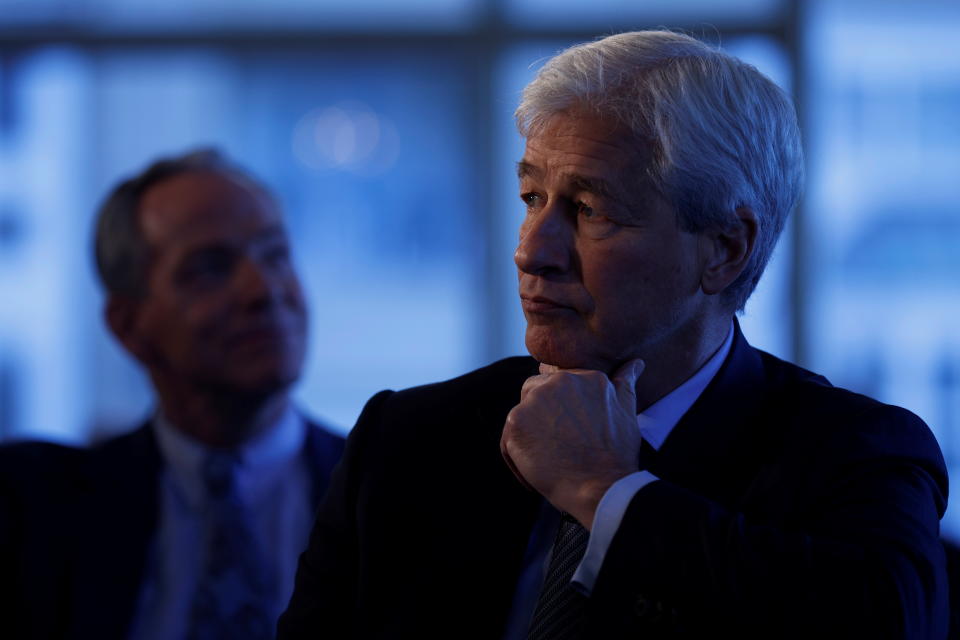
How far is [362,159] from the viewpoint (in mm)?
5000

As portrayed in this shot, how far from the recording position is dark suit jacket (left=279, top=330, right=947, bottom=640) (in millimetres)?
1134

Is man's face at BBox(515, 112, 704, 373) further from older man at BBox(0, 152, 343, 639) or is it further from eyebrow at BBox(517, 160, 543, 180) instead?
older man at BBox(0, 152, 343, 639)

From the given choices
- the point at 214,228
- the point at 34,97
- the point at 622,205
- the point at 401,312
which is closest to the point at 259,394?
the point at 214,228

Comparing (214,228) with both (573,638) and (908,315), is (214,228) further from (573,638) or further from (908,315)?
(908,315)

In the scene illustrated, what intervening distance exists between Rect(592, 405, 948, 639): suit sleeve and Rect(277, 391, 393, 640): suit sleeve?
0.43 meters

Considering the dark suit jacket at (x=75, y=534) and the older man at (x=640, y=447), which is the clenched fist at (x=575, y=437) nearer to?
the older man at (x=640, y=447)

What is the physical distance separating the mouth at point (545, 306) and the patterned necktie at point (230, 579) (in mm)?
999

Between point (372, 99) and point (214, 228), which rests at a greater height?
point (372, 99)

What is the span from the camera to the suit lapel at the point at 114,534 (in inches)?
80.8

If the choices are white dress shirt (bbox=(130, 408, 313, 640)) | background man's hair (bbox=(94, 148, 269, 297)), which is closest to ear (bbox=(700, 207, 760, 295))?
white dress shirt (bbox=(130, 408, 313, 640))

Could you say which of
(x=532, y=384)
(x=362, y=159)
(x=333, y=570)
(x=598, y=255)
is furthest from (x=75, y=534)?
(x=362, y=159)

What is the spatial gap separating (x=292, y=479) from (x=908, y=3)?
3.72 m

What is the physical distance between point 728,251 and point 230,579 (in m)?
1.20

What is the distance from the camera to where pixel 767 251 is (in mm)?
1476
